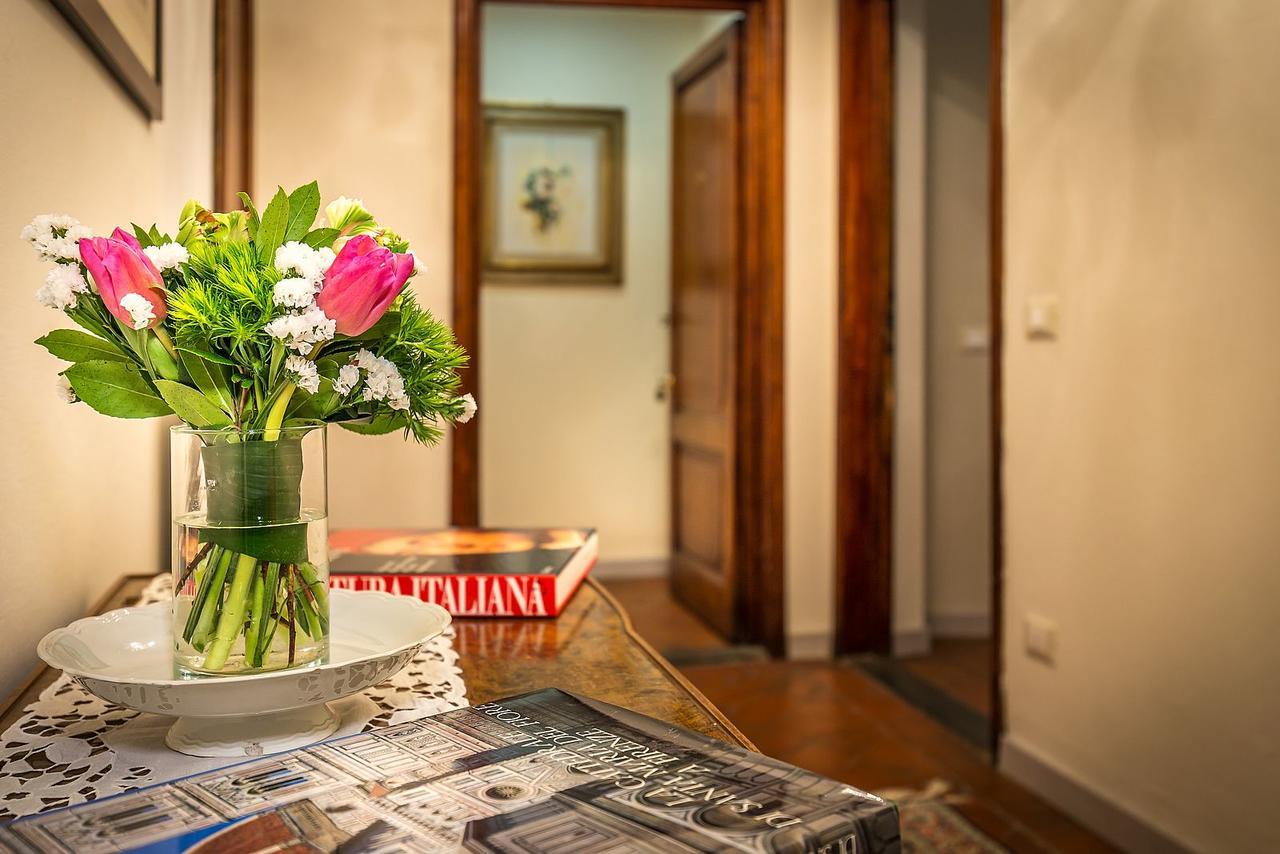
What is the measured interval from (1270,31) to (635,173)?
344cm

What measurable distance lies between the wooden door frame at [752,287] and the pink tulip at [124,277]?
105 inches

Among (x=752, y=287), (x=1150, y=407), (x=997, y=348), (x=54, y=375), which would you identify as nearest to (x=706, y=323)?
(x=752, y=287)

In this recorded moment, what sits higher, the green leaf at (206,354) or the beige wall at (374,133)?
the beige wall at (374,133)

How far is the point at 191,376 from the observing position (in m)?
0.77

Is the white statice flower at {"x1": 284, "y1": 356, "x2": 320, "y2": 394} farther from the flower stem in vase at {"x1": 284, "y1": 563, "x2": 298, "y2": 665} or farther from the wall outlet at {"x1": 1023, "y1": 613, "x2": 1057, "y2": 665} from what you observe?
the wall outlet at {"x1": 1023, "y1": 613, "x2": 1057, "y2": 665}

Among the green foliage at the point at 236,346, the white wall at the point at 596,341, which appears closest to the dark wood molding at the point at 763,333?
the white wall at the point at 596,341

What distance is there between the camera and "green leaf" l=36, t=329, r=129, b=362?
2.58 ft

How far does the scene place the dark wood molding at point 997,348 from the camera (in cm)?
274

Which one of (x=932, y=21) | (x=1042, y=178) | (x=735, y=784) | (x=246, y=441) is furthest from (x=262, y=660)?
(x=932, y=21)

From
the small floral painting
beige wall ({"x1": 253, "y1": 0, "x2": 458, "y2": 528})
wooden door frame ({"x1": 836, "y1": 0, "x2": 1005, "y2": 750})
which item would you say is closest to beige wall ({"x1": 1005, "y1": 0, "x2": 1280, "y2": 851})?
wooden door frame ({"x1": 836, "y1": 0, "x2": 1005, "y2": 750})

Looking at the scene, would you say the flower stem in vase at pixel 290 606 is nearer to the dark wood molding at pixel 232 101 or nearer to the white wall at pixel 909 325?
the dark wood molding at pixel 232 101

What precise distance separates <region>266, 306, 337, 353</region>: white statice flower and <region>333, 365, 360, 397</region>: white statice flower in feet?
0.13

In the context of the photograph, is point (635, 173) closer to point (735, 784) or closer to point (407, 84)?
point (407, 84)

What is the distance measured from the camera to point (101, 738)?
0.78 metres
